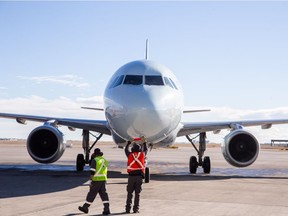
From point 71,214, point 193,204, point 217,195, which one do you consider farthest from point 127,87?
point 71,214

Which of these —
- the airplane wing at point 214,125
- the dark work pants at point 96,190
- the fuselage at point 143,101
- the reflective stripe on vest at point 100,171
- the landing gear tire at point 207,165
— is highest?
the fuselage at point 143,101

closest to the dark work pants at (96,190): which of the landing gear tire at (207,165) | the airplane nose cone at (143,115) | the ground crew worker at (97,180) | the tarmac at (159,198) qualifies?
the ground crew worker at (97,180)

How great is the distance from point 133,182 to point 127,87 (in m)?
5.22

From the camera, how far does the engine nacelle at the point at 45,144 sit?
16.0 meters

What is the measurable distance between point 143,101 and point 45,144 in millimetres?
5358

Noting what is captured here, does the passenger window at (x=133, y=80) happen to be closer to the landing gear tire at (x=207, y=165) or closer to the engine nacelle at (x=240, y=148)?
the engine nacelle at (x=240, y=148)

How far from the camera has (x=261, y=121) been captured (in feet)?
62.1

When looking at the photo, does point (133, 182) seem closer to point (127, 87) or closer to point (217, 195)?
point (217, 195)

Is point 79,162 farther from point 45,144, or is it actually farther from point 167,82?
point 167,82

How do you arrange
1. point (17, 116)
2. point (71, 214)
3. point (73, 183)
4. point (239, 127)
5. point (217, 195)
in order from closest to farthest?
point (71, 214), point (217, 195), point (73, 183), point (239, 127), point (17, 116)

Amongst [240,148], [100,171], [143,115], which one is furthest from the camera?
[240,148]

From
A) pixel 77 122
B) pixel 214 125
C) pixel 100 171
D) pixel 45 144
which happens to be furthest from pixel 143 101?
pixel 214 125

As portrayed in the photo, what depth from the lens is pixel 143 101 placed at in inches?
508

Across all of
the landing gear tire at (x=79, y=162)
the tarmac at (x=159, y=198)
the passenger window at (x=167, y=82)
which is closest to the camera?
the tarmac at (x=159, y=198)
